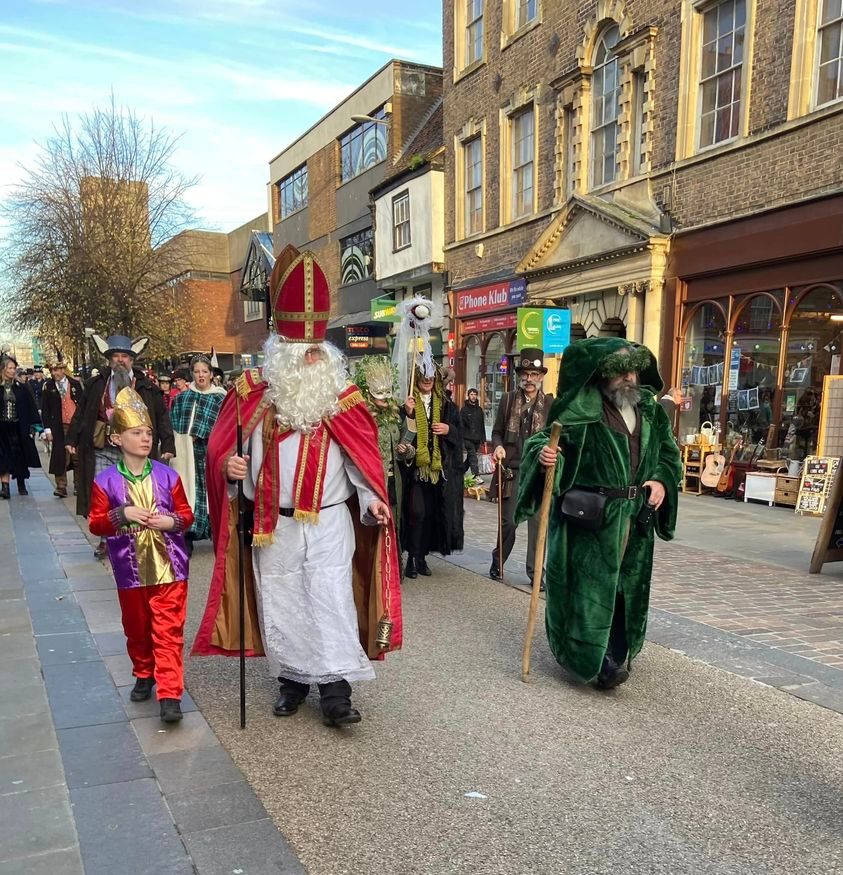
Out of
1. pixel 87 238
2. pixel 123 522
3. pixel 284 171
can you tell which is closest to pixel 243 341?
pixel 284 171

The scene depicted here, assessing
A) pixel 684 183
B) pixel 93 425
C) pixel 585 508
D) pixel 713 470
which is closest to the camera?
pixel 585 508

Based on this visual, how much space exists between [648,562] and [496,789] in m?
1.59

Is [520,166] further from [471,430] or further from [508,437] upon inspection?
[508,437]

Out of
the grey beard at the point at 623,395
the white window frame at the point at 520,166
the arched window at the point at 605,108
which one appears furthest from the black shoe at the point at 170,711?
the white window frame at the point at 520,166

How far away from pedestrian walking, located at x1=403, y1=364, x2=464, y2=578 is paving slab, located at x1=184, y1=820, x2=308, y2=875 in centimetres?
413

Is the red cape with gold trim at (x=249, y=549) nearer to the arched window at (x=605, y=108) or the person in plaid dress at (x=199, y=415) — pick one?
the person in plaid dress at (x=199, y=415)

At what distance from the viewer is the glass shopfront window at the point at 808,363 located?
10.1m

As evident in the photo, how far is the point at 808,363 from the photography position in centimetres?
1054

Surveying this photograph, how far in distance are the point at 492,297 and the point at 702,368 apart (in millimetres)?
6459

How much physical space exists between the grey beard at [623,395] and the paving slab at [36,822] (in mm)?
3044

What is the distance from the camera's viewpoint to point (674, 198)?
40.2 ft

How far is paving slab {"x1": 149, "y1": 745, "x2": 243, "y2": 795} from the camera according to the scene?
118 inches

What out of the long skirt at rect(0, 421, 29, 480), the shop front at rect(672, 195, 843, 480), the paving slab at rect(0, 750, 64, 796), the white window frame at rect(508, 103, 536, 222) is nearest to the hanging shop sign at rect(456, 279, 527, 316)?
the white window frame at rect(508, 103, 536, 222)

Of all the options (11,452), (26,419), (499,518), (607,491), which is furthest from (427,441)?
(11,452)
